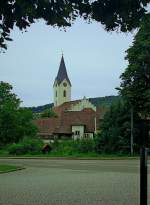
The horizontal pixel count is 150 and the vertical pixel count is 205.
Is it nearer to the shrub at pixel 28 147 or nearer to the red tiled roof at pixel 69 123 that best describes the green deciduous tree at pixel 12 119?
the red tiled roof at pixel 69 123

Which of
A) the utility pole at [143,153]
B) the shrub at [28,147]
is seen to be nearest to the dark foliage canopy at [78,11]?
the utility pole at [143,153]

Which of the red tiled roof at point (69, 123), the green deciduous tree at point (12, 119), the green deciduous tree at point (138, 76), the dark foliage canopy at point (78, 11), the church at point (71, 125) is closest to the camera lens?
the dark foliage canopy at point (78, 11)

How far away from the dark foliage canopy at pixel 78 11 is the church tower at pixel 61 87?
183432mm

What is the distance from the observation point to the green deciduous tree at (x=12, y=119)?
86.1 meters

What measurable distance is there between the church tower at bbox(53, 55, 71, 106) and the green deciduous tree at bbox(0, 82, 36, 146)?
→ 3819 inches

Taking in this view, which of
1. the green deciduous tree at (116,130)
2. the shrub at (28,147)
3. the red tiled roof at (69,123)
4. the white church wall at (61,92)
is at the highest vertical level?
the white church wall at (61,92)

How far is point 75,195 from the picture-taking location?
17703mm

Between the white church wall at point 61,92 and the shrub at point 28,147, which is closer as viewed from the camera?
the shrub at point 28,147

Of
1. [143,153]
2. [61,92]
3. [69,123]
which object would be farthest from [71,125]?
[61,92]

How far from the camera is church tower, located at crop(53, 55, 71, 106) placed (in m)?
194

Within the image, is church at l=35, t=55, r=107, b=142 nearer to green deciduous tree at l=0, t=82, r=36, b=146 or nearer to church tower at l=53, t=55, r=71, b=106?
green deciduous tree at l=0, t=82, r=36, b=146

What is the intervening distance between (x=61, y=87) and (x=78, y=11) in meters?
188

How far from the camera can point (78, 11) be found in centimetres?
819

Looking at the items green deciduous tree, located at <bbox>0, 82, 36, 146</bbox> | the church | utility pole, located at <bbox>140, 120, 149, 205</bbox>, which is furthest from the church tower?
utility pole, located at <bbox>140, 120, 149, 205</bbox>
